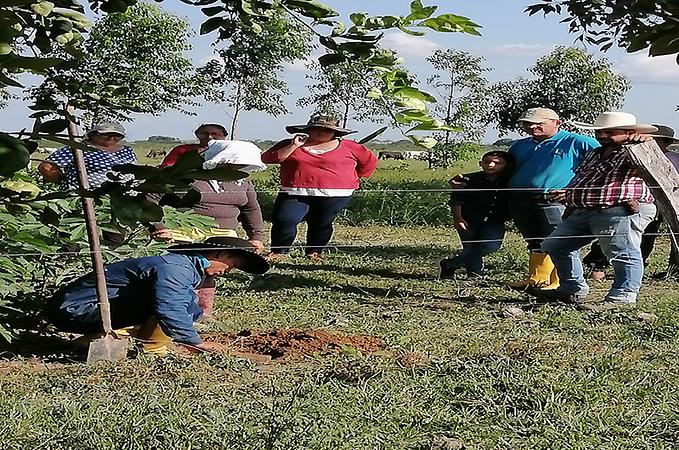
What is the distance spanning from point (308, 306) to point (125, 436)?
3789 millimetres

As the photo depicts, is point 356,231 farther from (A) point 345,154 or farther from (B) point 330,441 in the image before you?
(B) point 330,441

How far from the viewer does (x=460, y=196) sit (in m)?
8.94

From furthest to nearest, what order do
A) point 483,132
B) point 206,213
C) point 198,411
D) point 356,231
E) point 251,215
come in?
point 483,132
point 356,231
point 251,215
point 206,213
point 198,411

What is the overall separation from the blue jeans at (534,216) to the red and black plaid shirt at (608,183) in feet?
2.77

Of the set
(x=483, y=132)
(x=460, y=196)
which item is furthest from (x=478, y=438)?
(x=483, y=132)

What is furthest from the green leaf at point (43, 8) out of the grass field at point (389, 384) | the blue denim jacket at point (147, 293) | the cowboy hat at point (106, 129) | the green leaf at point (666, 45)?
the cowboy hat at point (106, 129)

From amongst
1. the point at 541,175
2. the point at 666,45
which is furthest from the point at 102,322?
the point at 666,45

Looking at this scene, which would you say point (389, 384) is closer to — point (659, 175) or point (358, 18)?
point (659, 175)

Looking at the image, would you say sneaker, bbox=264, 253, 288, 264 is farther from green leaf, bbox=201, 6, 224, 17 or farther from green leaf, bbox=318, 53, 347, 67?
green leaf, bbox=318, 53, 347, 67

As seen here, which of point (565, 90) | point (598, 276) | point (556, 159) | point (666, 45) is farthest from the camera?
point (565, 90)

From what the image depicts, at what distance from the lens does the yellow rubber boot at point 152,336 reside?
577cm

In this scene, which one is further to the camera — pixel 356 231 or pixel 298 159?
pixel 356 231

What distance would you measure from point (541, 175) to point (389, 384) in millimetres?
3692

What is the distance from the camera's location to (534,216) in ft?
27.0
